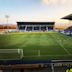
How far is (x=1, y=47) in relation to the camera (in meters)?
6.22

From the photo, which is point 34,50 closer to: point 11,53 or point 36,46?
point 36,46

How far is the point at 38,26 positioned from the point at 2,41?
0.86 m

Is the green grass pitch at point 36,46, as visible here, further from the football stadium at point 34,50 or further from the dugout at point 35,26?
the dugout at point 35,26

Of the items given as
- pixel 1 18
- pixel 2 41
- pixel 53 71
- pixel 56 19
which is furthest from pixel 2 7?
pixel 53 71

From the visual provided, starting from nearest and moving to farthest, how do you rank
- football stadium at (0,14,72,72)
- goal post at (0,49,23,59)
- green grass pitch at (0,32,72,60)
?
football stadium at (0,14,72,72) < goal post at (0,49,23,59) < green grass pitch at (0,32,72,60)

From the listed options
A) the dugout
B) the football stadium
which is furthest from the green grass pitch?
the dugout

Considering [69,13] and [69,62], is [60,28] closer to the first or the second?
[69,13]

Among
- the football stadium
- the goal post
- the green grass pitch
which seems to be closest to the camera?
the football stadium

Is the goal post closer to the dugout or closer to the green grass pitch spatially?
the green grass pitch

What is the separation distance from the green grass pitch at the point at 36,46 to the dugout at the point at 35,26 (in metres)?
0.11

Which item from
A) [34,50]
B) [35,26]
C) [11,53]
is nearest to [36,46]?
[34,50]

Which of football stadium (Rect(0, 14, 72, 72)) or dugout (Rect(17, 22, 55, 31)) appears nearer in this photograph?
football stadium (Rect(0, 14, 72, 72))

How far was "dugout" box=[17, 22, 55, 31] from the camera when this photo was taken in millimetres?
6375

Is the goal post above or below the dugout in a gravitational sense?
below
